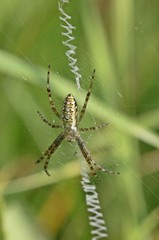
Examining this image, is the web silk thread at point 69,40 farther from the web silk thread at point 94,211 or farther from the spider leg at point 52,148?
the web silk thread at point 94,211

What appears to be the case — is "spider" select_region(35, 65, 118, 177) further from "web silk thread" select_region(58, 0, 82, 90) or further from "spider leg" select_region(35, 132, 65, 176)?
"web silk thread" select_region(58, 0, 82, 90)

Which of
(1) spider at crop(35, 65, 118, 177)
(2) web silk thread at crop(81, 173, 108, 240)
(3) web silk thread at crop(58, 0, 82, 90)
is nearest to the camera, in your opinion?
(1) spider at crop(35, 65, 118, 177)

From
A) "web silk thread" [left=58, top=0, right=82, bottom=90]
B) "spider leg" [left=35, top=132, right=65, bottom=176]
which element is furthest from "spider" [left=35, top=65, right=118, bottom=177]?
"web silk thread" [left=58, top=0, right=82, bottom=90]

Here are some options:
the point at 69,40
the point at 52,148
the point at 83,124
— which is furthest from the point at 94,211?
the point at 69,40

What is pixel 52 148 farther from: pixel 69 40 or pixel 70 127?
pixel 69 40

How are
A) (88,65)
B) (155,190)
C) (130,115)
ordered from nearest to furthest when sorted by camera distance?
(88,65) → (130,115) → (155,190)

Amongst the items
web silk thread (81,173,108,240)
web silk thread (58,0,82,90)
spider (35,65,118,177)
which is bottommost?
web silk thread (81,173,108,240)

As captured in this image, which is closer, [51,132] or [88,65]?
[88,65]

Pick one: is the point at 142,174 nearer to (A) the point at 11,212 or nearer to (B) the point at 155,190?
(B) the point at 155,190

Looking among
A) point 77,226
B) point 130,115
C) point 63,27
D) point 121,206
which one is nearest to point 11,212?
point 77,226
